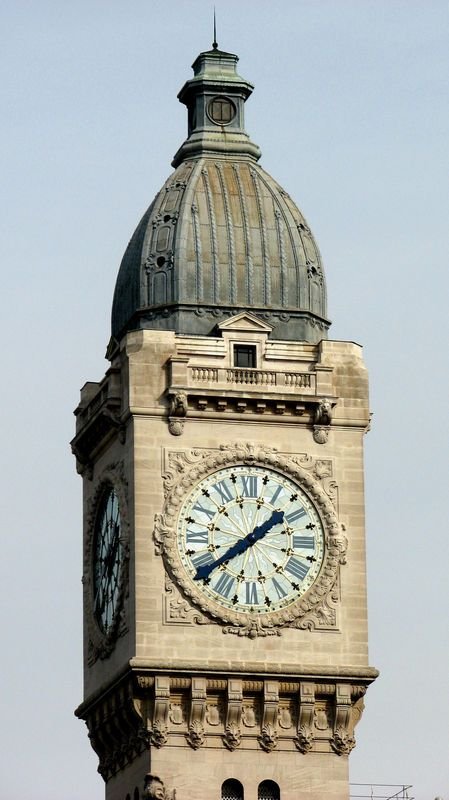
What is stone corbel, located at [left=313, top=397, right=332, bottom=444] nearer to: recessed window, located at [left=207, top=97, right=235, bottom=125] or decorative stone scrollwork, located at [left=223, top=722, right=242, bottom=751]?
decorative stone scrollwork, located at [left=223, top=722, right=242, bottom=751]

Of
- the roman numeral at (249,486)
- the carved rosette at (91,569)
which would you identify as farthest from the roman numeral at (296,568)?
the carved rosette at (91,569)

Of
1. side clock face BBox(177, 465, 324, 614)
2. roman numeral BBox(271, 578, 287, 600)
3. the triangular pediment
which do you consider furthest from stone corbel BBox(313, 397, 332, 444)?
roman numeral BBox(271, 578, 287, 600)

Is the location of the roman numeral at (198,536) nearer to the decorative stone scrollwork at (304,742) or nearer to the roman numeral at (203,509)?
the roman numeral at (203,509)

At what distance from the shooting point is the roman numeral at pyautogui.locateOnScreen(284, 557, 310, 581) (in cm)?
7562

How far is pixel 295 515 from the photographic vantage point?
7600cm

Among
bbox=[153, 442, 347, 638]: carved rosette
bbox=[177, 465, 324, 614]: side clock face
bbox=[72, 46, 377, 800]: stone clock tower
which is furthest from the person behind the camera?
bbox=[177, 465, 324, 614]: side clock face

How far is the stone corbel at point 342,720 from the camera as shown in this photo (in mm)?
75125

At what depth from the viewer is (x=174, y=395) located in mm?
75812

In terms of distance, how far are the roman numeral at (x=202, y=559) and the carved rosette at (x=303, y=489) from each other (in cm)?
32

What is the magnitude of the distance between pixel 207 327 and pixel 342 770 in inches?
377

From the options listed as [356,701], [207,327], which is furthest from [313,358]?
[356,701]

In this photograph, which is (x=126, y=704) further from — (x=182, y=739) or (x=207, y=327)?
(x=207, y=327)

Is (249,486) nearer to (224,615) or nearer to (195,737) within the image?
(224,615)

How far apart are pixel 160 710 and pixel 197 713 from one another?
739mm
